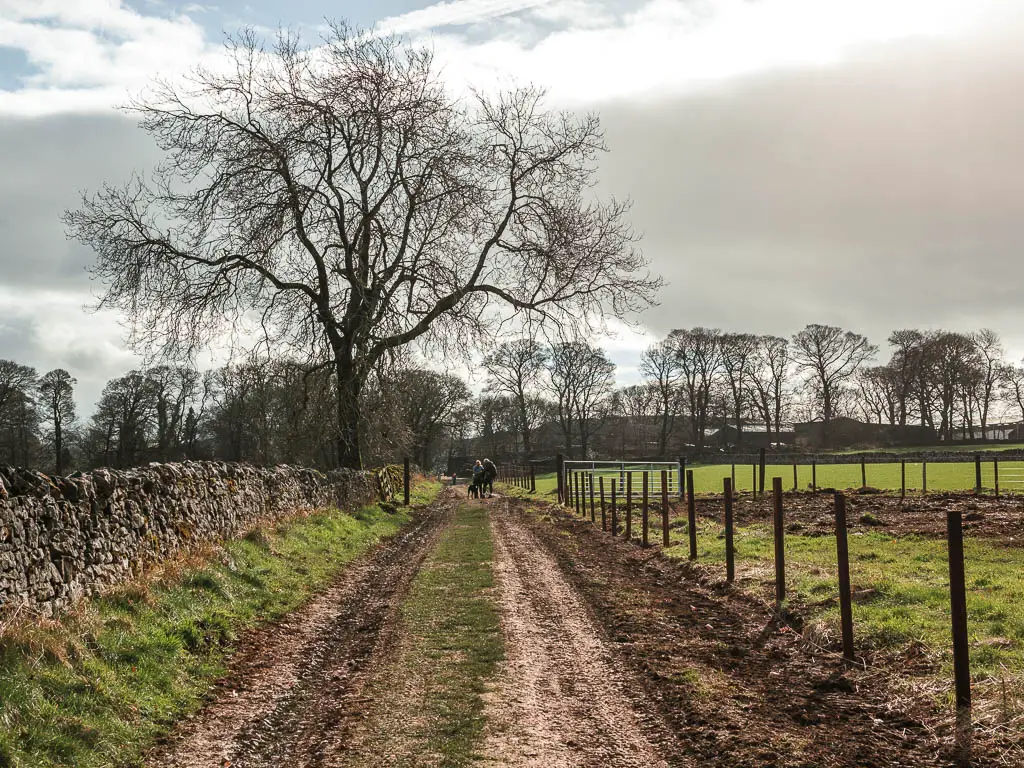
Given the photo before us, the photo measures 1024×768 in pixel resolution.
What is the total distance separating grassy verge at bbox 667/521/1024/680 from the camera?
22.2ft

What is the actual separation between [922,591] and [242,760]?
7.33 m

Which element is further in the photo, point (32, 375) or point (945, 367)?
point (945, 367)

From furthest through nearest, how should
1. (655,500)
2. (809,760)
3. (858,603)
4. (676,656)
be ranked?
(655,500) → (858,603) → (676,656) → (809,760)

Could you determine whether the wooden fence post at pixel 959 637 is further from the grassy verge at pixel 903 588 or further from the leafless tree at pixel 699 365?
the leafless tree at pixel 699 365

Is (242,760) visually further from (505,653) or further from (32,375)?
(32,375)

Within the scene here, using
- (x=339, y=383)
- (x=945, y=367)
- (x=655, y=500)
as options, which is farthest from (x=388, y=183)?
(x=945, y=367)

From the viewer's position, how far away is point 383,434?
25094 millimetres

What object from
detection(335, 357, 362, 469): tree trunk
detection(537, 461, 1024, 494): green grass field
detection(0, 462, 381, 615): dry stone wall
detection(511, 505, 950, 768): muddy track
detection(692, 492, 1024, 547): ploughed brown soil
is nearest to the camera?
detection(511, 505, 950, 768): muddy track

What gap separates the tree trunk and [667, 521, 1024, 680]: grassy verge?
1251 centimetres

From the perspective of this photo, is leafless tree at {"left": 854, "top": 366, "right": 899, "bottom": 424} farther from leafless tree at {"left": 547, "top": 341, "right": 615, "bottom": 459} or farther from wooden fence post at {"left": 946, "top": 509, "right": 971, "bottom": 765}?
wooden fence post at {"left": 946, "top": 509, "right": 971, "bottom": 765}

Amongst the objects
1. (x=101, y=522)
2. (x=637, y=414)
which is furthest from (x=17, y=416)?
(x=637, y=414)

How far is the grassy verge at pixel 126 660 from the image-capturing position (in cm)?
485

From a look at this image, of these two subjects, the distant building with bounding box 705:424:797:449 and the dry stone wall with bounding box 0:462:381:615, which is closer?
the dry stone wall with bounding box 0:462:381:615

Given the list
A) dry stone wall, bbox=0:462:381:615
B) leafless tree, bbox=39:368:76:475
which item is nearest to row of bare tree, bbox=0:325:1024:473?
leafless tree, bbox=39:368:76:475
